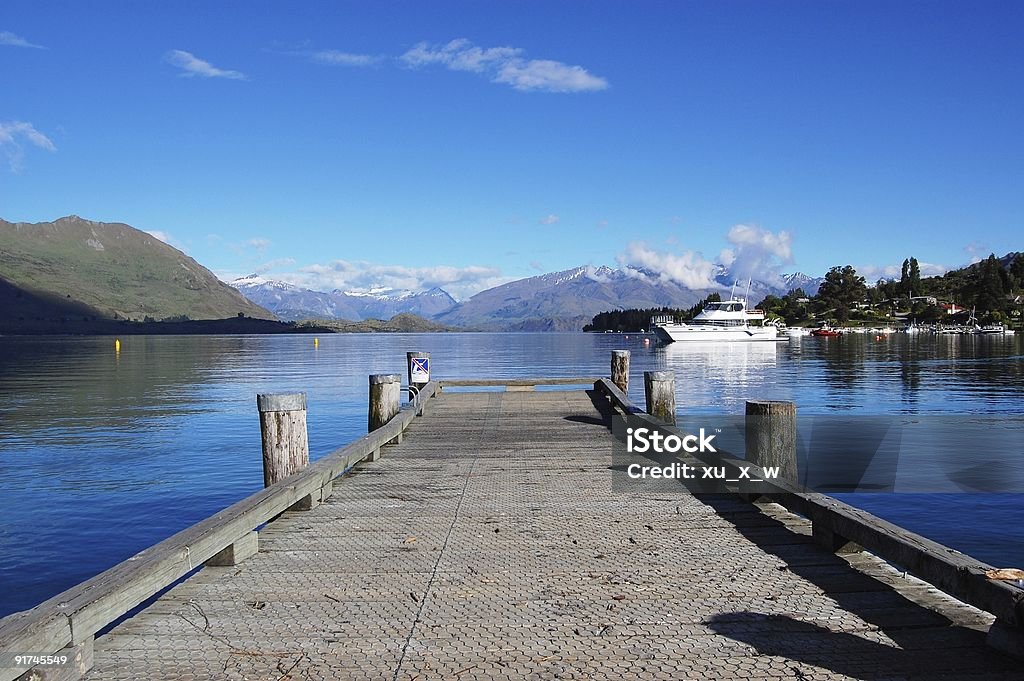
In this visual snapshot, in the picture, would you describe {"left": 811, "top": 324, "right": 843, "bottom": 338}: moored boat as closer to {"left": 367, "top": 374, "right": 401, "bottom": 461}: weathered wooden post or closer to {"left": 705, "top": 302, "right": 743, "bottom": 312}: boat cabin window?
{"left": 705, "top": 302, "right": 743, "bottom": 312}: boat cabin window

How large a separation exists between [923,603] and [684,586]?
153 centimetres

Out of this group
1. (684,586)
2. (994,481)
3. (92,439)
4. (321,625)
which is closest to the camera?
(321,625)

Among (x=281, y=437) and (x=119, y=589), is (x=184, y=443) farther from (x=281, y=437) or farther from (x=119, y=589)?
(x=119, y=589)

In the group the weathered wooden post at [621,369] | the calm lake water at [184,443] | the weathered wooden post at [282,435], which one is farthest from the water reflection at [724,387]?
the weathered wooden post at [282,435]

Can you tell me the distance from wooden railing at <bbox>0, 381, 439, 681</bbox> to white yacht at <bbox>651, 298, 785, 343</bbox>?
423 feet

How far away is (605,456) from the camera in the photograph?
12.3 metres

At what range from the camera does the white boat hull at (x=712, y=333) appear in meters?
134

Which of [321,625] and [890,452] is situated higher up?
[321,625]

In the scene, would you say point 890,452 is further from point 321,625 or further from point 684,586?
point 321,625

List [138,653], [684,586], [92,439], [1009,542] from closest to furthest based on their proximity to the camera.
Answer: [138,653] < [684,586] < [1009,542] < [92,439]

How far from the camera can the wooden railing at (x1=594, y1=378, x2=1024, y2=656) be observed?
14.3 ft

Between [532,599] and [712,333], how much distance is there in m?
133

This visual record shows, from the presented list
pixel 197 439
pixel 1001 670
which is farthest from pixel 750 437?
pixel 197 439

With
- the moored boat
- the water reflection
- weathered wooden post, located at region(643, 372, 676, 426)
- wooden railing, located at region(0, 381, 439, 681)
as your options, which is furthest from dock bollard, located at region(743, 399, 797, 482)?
the moored boat
